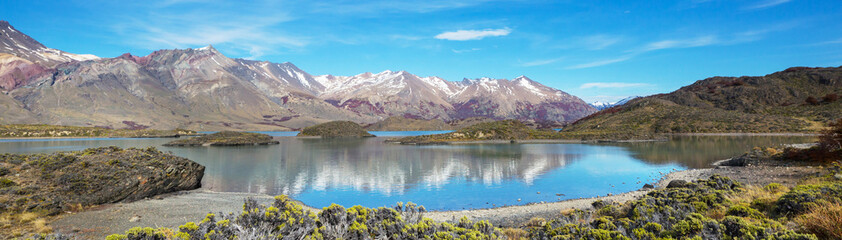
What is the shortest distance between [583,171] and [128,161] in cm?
4095

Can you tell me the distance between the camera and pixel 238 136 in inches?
4222

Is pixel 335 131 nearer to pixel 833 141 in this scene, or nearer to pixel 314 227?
pixel 833 141

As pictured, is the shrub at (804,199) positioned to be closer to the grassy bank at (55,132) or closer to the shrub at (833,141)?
the shrub at (833,141)

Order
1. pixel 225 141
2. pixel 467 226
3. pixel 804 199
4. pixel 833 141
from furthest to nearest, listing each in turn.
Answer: pixel 225 141, pixel 833 141, pixel 804 199, pixel 467 226

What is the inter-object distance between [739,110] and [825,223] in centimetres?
18181

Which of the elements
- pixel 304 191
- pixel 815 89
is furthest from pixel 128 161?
pixel 815 89

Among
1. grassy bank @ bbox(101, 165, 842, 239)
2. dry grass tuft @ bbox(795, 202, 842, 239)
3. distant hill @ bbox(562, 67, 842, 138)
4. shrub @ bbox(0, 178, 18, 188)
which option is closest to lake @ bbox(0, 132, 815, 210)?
shrub @ bbox(0, 178, 18, 188)

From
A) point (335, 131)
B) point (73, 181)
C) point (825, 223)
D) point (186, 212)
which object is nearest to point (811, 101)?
point (335, 131)

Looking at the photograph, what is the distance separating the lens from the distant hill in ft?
377

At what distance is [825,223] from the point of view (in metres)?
7.40

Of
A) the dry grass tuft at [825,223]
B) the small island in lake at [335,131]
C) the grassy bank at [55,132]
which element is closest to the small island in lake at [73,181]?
the dry grass tuft at [825,223]

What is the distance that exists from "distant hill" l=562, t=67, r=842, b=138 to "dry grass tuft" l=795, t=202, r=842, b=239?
109466 millimetres

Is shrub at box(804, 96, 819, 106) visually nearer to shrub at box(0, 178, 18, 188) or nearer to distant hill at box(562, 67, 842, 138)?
distant hill at box(562, 67, 842, 138)

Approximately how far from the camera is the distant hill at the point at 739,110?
4528 inches
